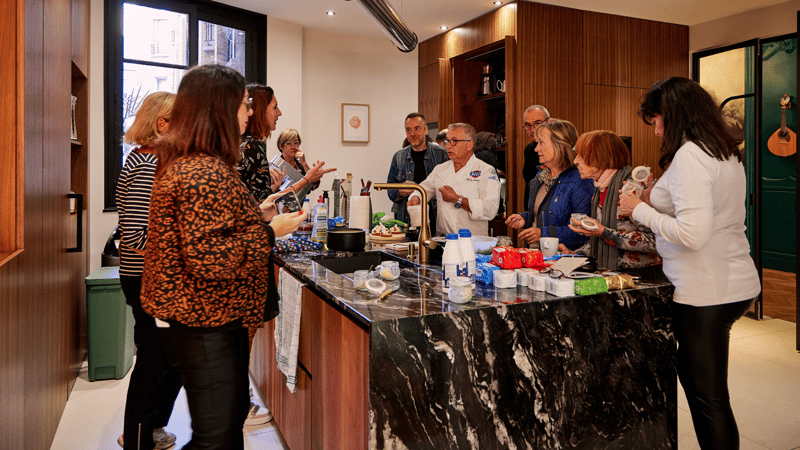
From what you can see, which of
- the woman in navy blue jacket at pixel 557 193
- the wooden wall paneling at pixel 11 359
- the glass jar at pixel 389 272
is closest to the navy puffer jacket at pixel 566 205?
the woman in navy blue jacket at pixel 557 193

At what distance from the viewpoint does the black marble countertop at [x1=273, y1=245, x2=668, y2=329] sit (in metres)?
1.64

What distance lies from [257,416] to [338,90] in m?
4.59

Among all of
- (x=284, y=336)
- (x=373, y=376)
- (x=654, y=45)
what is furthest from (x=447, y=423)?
(x=654, y=45)

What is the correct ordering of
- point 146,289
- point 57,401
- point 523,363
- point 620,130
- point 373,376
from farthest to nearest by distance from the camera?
point 620,130, point 57,401, point 523,363, point 146,289, point 373,376

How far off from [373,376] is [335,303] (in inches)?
14.8

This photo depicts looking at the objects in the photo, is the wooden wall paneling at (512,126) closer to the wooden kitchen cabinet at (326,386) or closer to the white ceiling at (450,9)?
the white ceiling at (450,9)

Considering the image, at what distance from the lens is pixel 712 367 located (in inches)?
74.4

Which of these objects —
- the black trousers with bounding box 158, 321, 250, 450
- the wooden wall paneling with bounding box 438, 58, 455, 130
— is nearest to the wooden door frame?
the wooden wall paneling with bounding box 438, 58, 455, 130

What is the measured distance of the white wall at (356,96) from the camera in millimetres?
6555

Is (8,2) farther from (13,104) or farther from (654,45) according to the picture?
(654,45)

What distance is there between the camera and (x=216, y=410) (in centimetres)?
161

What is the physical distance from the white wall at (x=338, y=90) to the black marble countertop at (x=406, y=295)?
4179 millimetres

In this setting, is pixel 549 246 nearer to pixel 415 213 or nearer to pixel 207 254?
pixel 415 213

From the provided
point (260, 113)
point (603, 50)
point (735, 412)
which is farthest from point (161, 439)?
point (603, 50)
